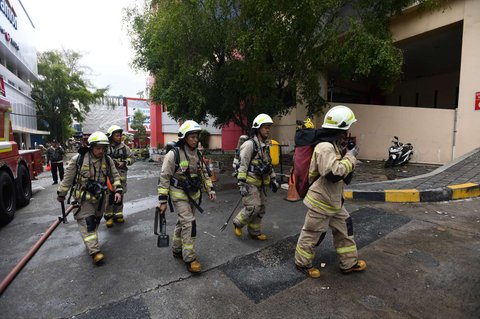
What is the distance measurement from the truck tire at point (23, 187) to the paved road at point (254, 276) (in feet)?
6.81

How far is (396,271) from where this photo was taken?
321 centimetres

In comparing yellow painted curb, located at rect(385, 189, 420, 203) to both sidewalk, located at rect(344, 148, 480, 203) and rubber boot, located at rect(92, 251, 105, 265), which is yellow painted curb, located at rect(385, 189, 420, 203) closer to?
sidewalk, located at rect(344, 148, 480, 203)

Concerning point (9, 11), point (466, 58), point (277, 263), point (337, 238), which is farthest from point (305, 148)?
point (9, 11)

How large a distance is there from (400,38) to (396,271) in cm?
1028

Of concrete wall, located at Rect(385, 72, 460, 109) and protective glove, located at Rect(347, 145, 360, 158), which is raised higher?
concrete wall, located at Rect(385, 72, 460, 109)

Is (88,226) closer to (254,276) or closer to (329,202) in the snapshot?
(254,276)

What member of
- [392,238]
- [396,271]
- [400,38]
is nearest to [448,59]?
[400,38]

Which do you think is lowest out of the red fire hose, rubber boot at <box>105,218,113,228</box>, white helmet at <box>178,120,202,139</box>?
the red fire hose

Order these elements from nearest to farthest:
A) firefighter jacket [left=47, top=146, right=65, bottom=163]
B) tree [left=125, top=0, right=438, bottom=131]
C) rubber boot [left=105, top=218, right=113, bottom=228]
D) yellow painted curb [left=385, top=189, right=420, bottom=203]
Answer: rubber boot [left=105, top=218, right=113, bottom=228], yellow painted curb [left=385, top=189, right=420, bottom=203], tree [left=125, top=0, right=438, bottom=131], firefighter jacket [left=47, top=146, right=65, bottom=163]

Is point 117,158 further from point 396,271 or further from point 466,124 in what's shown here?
point 466,124

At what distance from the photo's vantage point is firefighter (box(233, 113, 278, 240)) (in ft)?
13.5

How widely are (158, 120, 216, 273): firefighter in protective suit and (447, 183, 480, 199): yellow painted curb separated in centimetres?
530

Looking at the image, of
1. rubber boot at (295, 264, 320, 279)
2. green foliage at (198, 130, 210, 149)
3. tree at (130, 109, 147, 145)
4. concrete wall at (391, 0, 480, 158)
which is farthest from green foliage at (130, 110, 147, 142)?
rubber boot at (295, 264, 320, 279)

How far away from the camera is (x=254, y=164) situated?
4.21 meters
